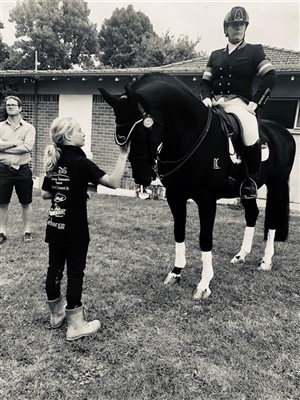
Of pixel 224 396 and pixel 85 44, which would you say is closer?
pixel 224 396

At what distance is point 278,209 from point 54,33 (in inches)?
1455

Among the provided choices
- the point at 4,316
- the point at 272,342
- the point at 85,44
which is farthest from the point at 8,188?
the point at 85,44

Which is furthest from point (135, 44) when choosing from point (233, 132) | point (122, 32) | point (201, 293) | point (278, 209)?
point (201, 293)

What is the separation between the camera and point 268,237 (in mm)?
4648

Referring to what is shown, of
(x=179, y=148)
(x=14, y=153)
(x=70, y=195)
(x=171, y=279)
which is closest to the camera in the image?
(x=70, y=195)

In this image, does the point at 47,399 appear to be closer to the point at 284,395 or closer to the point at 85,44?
the point at 284,395

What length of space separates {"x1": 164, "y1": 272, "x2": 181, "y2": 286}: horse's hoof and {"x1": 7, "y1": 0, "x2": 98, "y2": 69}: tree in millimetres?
34195

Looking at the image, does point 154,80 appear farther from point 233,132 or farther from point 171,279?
point 171,279

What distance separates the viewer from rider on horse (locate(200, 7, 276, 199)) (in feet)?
12.0

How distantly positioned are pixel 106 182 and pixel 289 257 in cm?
360

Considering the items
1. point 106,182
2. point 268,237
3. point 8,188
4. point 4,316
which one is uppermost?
point 106,182

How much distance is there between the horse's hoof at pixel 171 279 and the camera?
3929 millimetres

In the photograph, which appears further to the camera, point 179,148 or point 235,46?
point 235,46

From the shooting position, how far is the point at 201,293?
11.9ft
